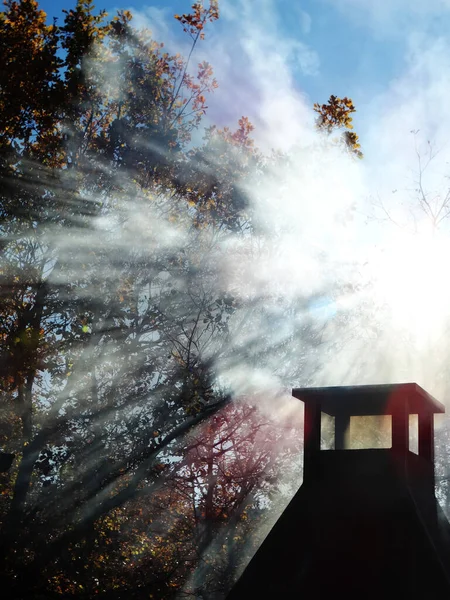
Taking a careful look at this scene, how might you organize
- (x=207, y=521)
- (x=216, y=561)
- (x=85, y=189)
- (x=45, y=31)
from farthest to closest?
(x=216, y=561) → (x=207, y=521) → (x=85, y=189) → (x=45, y=31)

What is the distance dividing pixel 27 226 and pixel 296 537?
8.39 m

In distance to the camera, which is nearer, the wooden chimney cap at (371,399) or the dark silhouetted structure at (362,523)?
the dark silhouetted structure at (362,523)

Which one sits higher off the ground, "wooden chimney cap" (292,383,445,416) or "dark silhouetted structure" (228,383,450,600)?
"wooden chimney cap" (292,383,445,416)

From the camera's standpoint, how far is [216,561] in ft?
73.1

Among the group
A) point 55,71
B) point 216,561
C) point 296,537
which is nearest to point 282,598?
point 296,537

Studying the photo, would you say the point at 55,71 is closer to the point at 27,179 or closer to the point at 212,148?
the point at 27,179

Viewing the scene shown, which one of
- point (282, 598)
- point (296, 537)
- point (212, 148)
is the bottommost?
point (282, 598)

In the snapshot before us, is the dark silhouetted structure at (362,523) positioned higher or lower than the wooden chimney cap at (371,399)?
lower

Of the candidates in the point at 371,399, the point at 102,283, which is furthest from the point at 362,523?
the point at 102,283

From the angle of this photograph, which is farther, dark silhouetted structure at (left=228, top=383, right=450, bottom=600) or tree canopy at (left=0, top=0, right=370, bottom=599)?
tree canopy at (left=0, top=0, right=370, bottom=599)

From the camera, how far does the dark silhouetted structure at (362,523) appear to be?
648 centimetres

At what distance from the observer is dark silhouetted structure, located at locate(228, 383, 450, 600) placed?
21.3ft

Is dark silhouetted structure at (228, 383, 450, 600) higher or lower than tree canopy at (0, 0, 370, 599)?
lower

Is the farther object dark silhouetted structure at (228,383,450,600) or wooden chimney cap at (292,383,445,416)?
wooden chimney cap at (292,383,445,416)
